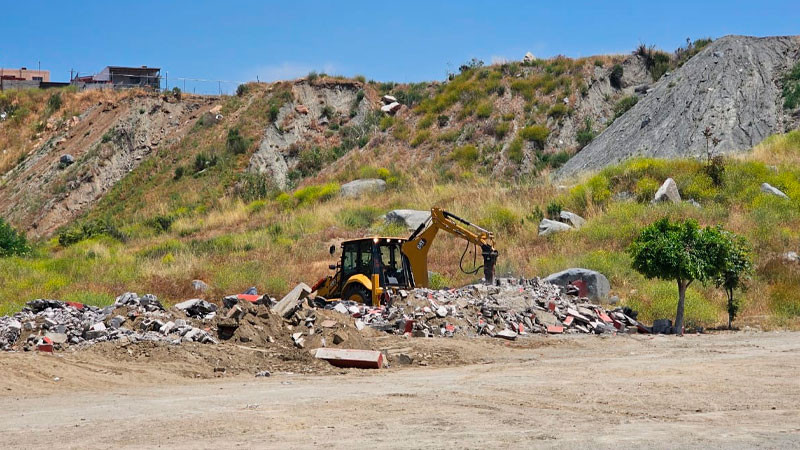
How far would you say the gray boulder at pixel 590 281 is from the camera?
21.7m

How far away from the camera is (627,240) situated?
26.7m

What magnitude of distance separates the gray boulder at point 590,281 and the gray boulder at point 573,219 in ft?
24.2

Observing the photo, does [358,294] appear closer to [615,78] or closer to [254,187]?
[254,187]

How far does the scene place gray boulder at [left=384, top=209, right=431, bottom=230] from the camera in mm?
33281

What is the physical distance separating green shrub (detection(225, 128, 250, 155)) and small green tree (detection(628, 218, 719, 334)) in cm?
3705

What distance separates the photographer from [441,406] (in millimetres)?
9789

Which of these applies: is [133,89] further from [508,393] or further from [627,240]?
[508,393]

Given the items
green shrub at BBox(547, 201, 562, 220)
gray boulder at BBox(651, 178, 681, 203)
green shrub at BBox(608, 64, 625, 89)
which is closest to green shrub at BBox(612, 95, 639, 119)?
green shrub at BBox(608, 64, 625, 89)

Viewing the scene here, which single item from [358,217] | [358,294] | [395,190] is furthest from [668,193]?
[358,294]

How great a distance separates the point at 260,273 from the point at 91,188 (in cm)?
3036

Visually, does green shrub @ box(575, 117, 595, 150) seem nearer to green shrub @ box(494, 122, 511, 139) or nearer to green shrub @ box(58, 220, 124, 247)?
green shrub @ box(494, 122, 511, 139)

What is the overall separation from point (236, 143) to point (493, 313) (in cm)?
3727

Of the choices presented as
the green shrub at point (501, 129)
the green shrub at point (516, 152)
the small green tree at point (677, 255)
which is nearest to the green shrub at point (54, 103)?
the green shrub at point (501, 129)

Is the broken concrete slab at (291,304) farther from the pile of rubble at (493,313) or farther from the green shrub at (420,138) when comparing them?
the green shrub at (420,138)
